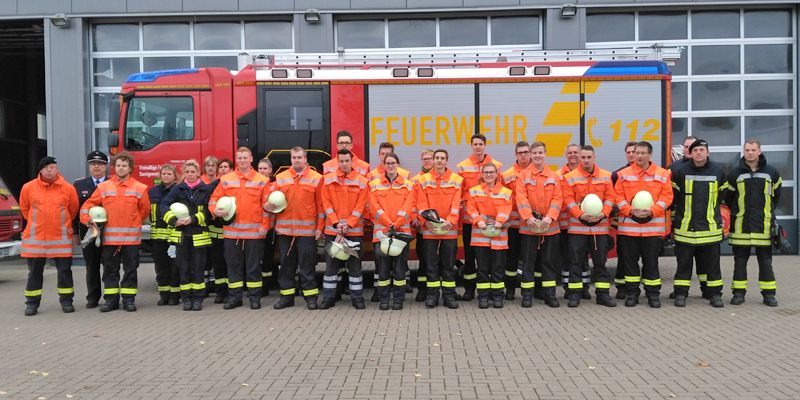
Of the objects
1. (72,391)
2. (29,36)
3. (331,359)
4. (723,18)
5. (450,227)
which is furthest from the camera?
(29,36)

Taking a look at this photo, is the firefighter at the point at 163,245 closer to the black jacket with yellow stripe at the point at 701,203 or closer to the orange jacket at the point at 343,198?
the orange jacket at the point at 343,198

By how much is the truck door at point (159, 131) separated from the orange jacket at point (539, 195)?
459 cm

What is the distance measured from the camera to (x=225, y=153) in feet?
28.5

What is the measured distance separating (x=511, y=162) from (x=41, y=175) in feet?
19.5

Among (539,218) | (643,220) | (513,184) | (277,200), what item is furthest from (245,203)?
(643,220)

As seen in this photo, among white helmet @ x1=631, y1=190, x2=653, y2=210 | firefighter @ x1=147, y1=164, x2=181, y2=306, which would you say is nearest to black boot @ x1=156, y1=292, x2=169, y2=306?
firefighter @ x1=147, y1=164, x2=181, y2=306

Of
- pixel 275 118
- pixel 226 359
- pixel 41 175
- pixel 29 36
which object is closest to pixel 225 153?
pixel 275 118

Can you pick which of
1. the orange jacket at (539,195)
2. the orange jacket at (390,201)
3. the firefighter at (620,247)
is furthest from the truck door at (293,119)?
the firefighter at (620,247)

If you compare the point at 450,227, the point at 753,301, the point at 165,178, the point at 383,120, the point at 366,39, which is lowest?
the point at 753,301

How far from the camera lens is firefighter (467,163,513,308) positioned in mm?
7133

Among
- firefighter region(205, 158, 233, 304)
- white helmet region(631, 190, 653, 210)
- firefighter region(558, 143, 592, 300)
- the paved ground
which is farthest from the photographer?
firefighter region(205, 158, 233, 304)

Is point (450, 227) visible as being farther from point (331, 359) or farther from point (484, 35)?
point (484, 35)

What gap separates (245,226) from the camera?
24.0 ft

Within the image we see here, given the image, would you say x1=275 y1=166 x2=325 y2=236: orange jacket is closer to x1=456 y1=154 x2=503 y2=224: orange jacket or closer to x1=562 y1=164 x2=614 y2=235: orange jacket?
x1=456 y1=154 x2=503 y2=224: orange jacket
